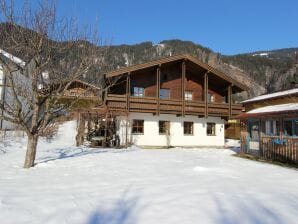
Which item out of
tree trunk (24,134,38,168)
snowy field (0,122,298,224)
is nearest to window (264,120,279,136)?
snowy field (0,122,298,224)

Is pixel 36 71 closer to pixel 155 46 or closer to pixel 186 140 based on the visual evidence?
pixel 186 140

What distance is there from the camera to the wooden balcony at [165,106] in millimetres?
21047

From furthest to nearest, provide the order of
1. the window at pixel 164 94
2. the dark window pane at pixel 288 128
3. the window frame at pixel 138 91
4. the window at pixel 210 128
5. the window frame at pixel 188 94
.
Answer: the window frame at pixel 188 94
the window at pixel 210 128
the window at pixel 164 94
the window frame at pixel 138 91
the dark window pane at pixel 288 128

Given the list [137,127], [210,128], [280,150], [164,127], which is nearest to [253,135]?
[280,150]

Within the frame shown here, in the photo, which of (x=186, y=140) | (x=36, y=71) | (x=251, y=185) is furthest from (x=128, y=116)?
(x=251, y=185)

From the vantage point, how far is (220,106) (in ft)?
79.2

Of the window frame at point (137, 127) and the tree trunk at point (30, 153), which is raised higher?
the window frame at point (137, 127)

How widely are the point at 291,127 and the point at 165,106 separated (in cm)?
959

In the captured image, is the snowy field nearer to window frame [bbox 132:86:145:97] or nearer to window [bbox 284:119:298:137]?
window [bbox 284:119:298:137]

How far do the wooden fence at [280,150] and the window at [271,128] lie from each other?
39 centimetres

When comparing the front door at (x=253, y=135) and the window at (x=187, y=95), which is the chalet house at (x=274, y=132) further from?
the window at (x=187, y=95)

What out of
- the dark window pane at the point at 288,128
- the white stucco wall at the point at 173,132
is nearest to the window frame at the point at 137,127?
the white stucco wall at the point at 173,132

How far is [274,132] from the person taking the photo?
621 inches

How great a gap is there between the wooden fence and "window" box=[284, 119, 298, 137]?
0.36 meters
